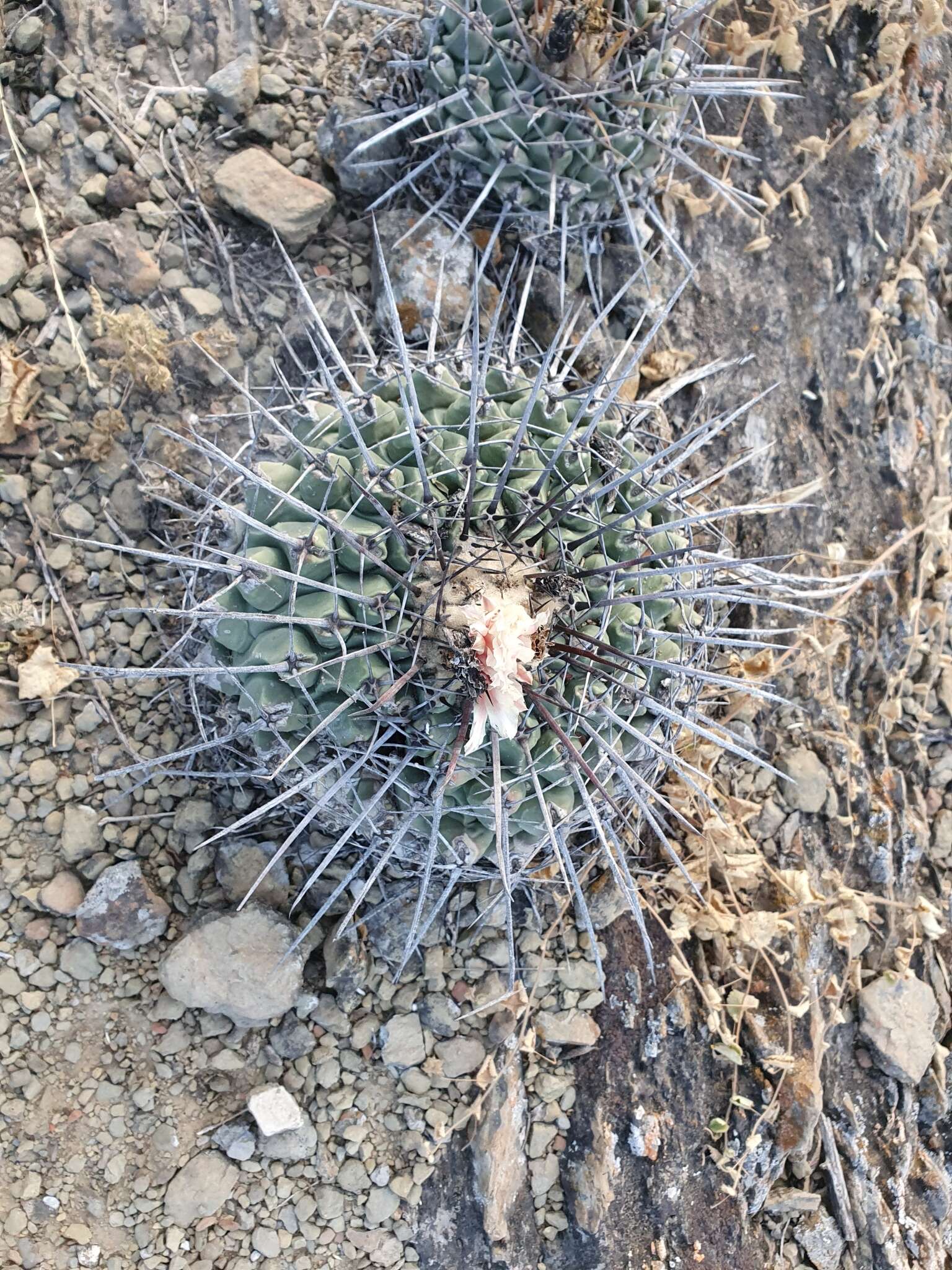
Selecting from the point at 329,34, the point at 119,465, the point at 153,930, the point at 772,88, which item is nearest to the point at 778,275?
the point at 772,88

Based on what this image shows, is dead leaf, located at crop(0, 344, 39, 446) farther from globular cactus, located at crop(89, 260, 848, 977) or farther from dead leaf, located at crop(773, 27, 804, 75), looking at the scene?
dead leaf, located at crop(773, 27, 804, 75)

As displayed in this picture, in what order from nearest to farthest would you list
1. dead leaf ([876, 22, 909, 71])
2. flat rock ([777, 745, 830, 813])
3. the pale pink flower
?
the pale pink flower < flat rock ([777, 745, 830, 813]) < dead leaf ([876, 22, 909, 71])

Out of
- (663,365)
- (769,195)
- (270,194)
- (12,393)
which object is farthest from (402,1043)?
(769,195)

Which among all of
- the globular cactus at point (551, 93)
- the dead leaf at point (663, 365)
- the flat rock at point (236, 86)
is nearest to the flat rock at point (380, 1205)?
the dead leaf at point (663, 365)

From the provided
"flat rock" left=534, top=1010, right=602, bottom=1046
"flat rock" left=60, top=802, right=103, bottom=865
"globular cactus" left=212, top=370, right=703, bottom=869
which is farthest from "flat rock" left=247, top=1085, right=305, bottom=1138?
"globular cactus" left=212, top=370, right=703, bottom=869

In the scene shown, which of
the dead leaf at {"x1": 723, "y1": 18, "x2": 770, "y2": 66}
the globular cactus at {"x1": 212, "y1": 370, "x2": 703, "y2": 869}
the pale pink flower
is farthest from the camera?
the dead leaf at {"x1": 723, "y1": 18, "x2": 770, "y2": 66}

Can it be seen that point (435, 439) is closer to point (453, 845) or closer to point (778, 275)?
point (453, 845)
